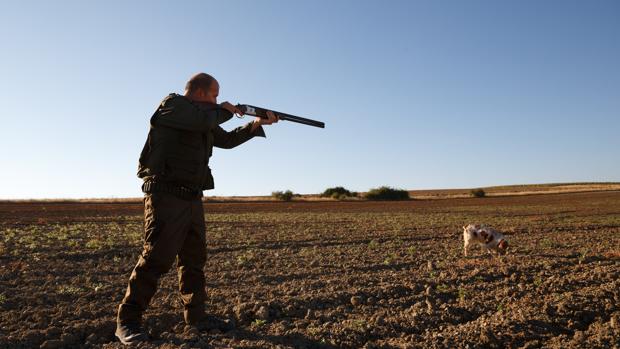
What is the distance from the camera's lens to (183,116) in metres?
3.96

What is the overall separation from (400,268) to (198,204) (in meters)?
4.80

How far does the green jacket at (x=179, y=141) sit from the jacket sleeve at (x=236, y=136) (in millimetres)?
537

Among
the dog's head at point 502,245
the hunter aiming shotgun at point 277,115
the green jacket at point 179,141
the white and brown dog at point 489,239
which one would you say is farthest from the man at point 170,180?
the dog's head at point 502,245

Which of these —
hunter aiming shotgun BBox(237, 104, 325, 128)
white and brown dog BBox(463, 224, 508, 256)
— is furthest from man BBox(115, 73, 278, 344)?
white and brown dog BBox(463, 224, 508, 256)

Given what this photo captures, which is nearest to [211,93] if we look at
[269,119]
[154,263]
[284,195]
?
[269,119]

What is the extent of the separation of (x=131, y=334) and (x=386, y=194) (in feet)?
189

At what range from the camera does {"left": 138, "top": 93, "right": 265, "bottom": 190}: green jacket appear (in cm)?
398

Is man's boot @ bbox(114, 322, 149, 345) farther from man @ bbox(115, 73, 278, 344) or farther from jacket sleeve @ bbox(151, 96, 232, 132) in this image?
jacket sleeve @ bbox(151, 96, 232, 132)

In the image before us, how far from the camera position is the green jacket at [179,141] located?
3984 mm

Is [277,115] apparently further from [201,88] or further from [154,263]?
[154,263]

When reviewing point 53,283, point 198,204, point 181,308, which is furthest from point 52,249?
point 198,204

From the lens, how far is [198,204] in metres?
4.39

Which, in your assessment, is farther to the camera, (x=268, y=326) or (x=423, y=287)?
(x=423, y=287)

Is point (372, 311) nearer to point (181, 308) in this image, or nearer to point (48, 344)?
point (181, 308)
